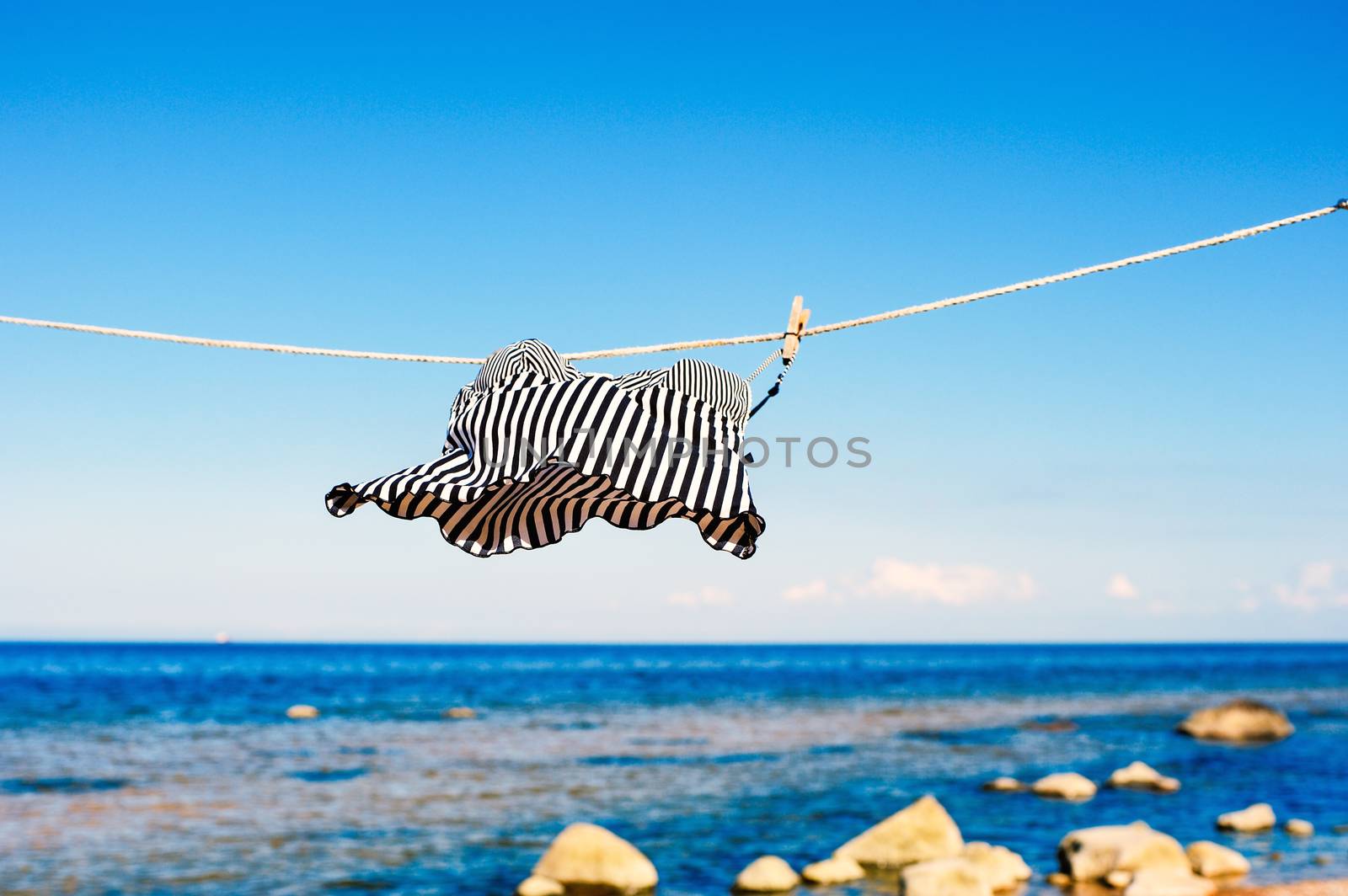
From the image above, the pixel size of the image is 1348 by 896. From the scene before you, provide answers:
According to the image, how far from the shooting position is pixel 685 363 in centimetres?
352

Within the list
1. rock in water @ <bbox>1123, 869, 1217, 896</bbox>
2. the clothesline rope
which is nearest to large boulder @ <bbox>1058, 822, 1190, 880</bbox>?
rock in water @ <bbox>1123, 869, 1217, 896</bbox>

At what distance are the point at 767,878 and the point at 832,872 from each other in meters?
1.31

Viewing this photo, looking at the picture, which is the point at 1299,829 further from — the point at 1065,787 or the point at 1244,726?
the point at 1244,726

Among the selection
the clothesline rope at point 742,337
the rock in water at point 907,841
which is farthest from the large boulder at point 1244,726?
the clothesline rope at point 742,337

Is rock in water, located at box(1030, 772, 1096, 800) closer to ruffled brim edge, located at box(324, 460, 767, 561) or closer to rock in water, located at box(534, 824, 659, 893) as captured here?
rock in water, located at box(534, 824, 659, 893)

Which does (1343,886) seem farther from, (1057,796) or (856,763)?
(856,763)

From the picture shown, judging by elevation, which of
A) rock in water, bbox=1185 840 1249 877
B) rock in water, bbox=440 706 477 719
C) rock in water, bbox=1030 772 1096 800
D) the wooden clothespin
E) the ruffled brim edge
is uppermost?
the wooden clothespin

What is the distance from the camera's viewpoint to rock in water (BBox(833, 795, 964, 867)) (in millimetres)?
18625

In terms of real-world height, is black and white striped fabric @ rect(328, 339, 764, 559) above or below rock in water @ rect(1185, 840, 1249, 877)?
above

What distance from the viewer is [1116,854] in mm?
17422

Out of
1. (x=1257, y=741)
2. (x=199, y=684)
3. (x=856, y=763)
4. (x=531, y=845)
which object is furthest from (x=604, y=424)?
(x=199, y=684)

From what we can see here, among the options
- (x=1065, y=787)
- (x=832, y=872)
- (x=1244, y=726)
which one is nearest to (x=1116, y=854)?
(x=832, y=872)

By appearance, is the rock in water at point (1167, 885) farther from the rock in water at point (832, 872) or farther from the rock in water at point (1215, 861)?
the rock in water at point (832, 872)

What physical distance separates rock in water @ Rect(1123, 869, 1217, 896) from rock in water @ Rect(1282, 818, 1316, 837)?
6.36 meters
